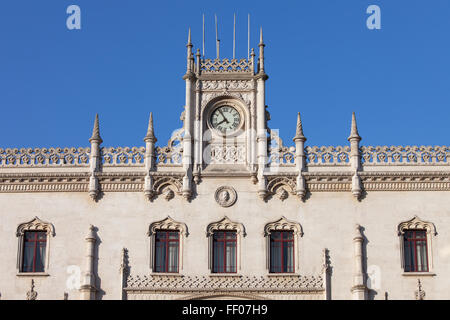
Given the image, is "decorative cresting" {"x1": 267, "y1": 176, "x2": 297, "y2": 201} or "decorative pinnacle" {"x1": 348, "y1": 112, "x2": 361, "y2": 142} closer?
"decorative cresting" {"x1": 267, "y1": 176, "x2": 297, "y2": 201}

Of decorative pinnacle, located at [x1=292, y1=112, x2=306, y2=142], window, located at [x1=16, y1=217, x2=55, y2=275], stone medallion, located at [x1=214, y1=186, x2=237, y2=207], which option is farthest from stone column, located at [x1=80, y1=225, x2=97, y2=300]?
decorative pinnacle, located at [x1=292, y1=112, x2=306, y2=142]

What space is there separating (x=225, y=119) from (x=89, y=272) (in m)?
9.05

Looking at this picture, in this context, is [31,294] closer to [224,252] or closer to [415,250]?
[224,252]

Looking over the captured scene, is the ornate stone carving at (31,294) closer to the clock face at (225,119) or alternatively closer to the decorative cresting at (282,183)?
the clock face at (225,119)

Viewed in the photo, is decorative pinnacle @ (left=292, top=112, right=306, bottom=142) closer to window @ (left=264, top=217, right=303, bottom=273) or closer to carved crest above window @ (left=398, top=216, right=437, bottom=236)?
window @ (left=264, top=217, right=303, bottom=273)

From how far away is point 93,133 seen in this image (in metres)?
43.2

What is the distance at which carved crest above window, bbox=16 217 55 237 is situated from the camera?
41.9 meters

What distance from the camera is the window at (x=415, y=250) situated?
136ft

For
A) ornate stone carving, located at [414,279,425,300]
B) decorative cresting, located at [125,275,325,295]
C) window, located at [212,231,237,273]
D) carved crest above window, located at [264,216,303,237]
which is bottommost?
ornate stone carving, located at [414,279,425,300]

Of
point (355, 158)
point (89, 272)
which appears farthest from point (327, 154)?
point (89, 272)

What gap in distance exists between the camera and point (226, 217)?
41812mm

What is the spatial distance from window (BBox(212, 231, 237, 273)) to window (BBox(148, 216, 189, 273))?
138cm

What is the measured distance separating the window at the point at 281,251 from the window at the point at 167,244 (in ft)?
12.2
